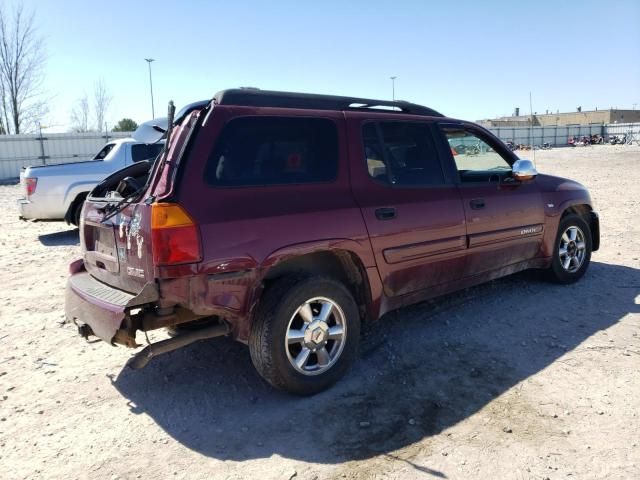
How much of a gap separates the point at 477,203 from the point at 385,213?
1163 mm

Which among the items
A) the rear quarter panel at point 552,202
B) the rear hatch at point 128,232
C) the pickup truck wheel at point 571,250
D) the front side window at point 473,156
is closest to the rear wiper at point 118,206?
the rear hatch at point 128,232

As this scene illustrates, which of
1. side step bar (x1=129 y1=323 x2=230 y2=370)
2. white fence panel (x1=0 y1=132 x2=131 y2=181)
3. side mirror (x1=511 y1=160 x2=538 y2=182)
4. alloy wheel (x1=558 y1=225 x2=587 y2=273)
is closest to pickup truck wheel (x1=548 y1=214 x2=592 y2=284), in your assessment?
alloy wheel (x1=558 y1=225 x2=587 y2=273)

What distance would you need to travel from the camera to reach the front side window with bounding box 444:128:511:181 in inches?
183

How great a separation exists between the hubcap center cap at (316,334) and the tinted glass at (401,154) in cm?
118

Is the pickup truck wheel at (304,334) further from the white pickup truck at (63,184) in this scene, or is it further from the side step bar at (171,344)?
the white pickup truck at (63,184)

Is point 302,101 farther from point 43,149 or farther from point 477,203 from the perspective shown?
point 43,149

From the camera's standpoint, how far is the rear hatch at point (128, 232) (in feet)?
9.93

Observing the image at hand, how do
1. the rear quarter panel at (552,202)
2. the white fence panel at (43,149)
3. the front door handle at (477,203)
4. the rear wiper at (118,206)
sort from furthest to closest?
the white fence panel at (43,149)
the rear quarter panel at (552,202)
the front door handle at (477,203)
the rear wiper at (118,206)

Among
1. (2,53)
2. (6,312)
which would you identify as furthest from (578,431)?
(2,53)

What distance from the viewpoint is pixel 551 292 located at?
5406 mm

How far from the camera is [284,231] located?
323 cm

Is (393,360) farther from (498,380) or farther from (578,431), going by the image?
(578,431)

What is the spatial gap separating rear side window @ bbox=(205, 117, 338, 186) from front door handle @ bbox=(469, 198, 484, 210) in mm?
1472

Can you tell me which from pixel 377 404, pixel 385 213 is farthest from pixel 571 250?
pixel 377 404
